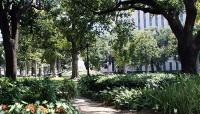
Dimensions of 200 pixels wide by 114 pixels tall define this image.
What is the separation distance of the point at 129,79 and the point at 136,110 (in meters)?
5.63

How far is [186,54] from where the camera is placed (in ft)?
72.1

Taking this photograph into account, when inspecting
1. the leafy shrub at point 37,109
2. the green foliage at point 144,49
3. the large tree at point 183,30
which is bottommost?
the leafy shrub at point 37,109

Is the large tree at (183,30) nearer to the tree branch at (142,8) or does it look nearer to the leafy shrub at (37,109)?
the tree branch at (142,8)

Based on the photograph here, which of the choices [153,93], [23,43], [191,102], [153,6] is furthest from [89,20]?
[23,43]

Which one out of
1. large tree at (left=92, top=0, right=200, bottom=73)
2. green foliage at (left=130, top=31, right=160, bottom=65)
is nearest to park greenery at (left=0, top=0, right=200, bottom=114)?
large tree at (left=92, top=0, right=200, bottom=73)

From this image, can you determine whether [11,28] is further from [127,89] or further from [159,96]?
[159,96]

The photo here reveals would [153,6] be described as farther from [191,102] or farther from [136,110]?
[191,102]

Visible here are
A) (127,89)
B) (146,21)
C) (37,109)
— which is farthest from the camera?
(146,21)

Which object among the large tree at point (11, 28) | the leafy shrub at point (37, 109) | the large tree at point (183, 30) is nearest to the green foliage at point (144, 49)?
the large tree at point (183, 30)

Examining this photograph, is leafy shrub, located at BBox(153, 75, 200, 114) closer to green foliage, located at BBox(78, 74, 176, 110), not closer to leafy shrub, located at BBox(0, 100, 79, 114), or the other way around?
green foliage, located at BBox(78, 74, 176, 110)

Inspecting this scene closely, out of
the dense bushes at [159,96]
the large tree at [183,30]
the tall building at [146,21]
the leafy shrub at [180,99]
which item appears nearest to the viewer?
the leafy shrub at [180,99]

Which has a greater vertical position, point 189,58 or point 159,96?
point 189,58

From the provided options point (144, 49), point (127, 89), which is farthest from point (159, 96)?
point (144, 49)

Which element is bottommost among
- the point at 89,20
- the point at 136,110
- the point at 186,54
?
the point at 136,110
